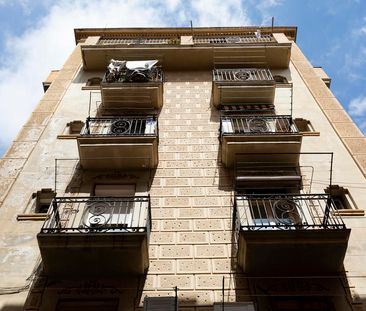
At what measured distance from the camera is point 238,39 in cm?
1800

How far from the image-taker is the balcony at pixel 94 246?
749cm

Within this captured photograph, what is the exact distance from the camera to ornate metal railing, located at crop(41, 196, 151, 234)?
811 cm

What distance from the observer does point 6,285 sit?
773 centimetres

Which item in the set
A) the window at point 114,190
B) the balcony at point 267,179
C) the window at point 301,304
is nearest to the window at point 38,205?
the window at point 114,190

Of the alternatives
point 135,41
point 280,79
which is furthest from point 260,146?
point 135,41

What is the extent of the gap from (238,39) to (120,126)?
8453 millimetres

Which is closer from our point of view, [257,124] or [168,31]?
[257,124]

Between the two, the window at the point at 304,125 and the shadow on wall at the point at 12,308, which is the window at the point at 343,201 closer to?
the window at the point at 304,125

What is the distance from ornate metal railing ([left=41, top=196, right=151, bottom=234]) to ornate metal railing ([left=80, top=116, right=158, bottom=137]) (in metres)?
2.78

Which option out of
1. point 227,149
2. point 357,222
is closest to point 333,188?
point 357,222

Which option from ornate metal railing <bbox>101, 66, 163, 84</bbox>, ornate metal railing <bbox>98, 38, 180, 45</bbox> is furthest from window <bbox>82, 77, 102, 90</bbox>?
ornate metal railing <bbox>98, 38, 180, 45</bbox>

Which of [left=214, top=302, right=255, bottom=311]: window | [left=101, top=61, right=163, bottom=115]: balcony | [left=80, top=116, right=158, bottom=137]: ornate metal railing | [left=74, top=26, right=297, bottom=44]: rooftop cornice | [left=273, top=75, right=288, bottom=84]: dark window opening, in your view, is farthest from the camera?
[left=74, top=26, right=297, bottom=44]: rooftop cornice

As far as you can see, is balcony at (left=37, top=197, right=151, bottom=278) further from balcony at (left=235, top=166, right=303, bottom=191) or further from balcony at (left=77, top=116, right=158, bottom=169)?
balcony at (left=235, top=166, right=303, bottom=191)

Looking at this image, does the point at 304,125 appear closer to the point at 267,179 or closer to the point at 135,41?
the point at 267,179
